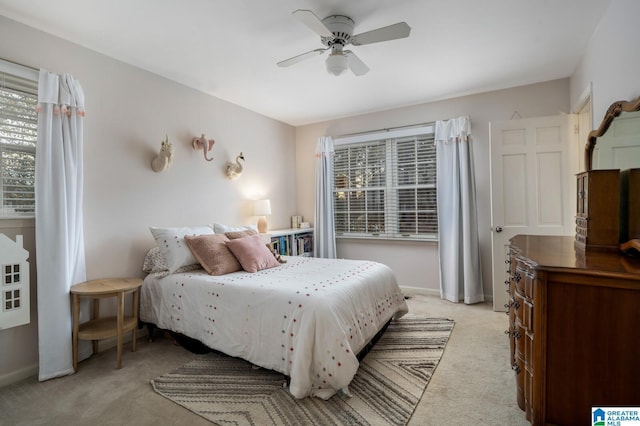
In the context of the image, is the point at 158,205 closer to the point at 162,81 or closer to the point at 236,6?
the point at 162,81

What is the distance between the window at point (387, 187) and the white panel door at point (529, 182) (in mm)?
826

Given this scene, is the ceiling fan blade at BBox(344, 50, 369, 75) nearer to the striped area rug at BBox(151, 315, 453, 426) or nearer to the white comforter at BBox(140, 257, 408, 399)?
the white comforter at BBox(140, 257, 408, 399)

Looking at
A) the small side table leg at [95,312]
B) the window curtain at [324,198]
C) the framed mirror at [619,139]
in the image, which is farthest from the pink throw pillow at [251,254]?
the framed mirror at [619,139]

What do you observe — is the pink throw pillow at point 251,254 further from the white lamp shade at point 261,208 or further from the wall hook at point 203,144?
the wall hook at point 203,144

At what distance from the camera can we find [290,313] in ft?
6.56

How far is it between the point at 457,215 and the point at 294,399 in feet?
9.38

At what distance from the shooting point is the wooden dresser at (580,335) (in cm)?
123

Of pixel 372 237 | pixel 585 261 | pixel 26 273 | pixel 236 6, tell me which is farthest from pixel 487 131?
pixel 26 273

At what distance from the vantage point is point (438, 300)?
3.88 m

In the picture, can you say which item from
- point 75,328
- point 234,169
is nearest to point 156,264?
point 75,328

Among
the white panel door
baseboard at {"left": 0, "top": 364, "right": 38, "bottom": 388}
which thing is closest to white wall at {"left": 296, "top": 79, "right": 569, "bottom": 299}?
the white panel door

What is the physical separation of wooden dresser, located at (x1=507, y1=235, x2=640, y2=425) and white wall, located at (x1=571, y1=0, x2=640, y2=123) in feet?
3.90

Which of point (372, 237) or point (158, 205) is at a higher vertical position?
point (158, 205)

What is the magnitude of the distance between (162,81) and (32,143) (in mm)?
1294
